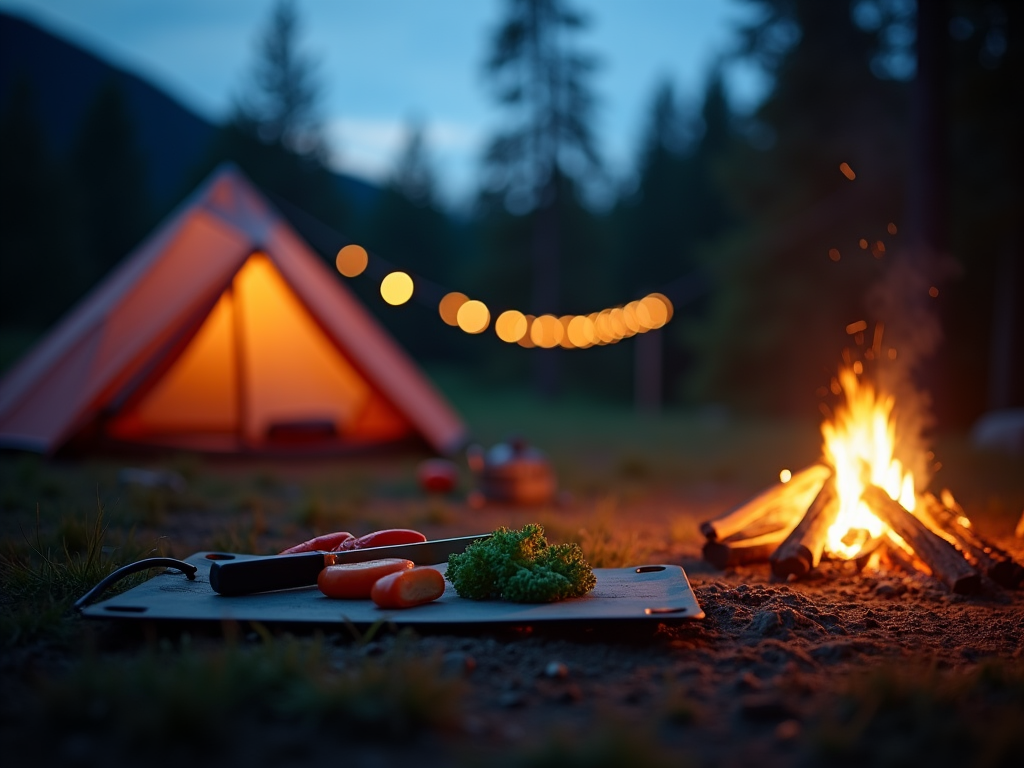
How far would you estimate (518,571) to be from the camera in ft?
9.15

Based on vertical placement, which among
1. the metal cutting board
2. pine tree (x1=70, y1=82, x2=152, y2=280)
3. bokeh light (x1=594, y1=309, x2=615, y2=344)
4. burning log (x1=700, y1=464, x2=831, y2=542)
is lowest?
the metal cutting board

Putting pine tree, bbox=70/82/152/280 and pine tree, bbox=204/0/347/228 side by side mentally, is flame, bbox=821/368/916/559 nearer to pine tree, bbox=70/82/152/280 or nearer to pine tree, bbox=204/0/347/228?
pine tree, bbox=70/82/152/280

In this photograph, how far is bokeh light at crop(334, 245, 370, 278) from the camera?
27.4ft

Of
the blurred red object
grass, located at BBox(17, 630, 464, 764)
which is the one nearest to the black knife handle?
grass, located at BBox(17, 630, 464, 764)

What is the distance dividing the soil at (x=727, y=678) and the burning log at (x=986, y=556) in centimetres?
6

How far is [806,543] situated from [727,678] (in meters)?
1.32

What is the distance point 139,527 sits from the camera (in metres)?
4.56

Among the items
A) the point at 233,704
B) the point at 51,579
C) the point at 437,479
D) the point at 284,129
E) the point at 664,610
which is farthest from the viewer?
the point at 284,129

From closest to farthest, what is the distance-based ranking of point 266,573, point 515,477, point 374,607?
point 374,607, point 266,573, point 515,477

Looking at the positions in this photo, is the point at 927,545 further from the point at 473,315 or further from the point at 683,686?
the point at 473,315

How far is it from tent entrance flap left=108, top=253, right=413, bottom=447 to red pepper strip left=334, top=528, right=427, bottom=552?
15.1 ft

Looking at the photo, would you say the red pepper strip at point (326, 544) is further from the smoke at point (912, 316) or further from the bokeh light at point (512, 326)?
the bokeh light at point (512, 326)

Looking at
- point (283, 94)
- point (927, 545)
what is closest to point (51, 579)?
point (927, 545)

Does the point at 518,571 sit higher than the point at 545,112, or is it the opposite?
the point at 545,112
